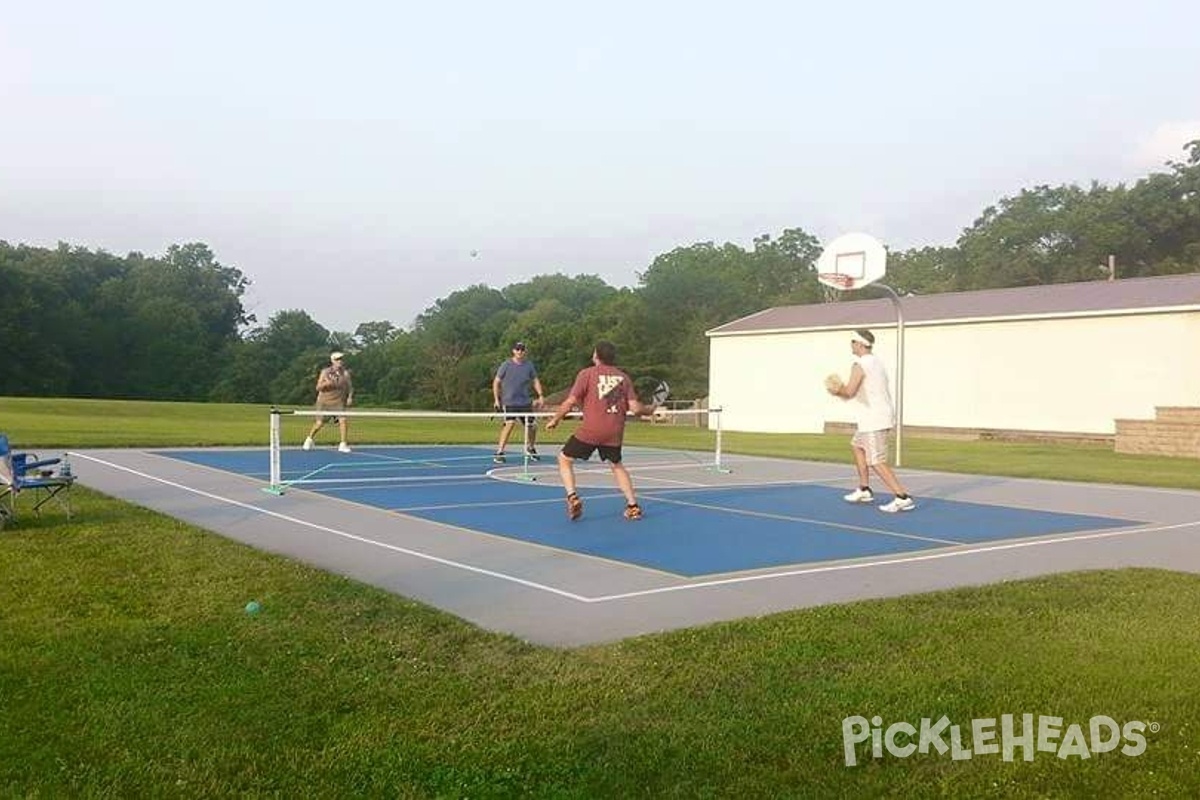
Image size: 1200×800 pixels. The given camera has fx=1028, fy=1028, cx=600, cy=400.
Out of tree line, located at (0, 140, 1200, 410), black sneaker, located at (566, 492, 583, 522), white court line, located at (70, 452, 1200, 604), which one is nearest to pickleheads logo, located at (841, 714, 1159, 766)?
white court line, located at (70, 452, 1200, 604)

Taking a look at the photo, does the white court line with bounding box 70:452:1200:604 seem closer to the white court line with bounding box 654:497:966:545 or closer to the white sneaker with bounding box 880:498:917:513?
the white court line with bounding box 654:497:966:545

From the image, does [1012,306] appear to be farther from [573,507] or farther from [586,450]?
[573,507]

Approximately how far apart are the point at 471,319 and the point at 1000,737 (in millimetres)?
84785

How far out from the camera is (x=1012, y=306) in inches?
1396

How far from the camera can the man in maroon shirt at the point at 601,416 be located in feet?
34.2

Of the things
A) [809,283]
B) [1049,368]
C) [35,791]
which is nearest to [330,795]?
[35,791]

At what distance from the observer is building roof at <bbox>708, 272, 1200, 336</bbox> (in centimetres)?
3120

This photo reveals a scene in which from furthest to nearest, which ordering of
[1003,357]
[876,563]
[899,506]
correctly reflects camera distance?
[1003,357] < [899,506] < [876,563]

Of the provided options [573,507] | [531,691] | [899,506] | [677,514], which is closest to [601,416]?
[573,507]

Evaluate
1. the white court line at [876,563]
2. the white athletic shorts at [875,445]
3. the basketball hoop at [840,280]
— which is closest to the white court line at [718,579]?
the white court line at [876,563]

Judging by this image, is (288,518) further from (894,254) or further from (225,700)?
(894,254)

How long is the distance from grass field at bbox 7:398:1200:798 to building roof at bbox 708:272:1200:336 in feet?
90.6

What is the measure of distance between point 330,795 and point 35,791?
98cm

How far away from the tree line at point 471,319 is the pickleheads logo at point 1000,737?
57650mm
